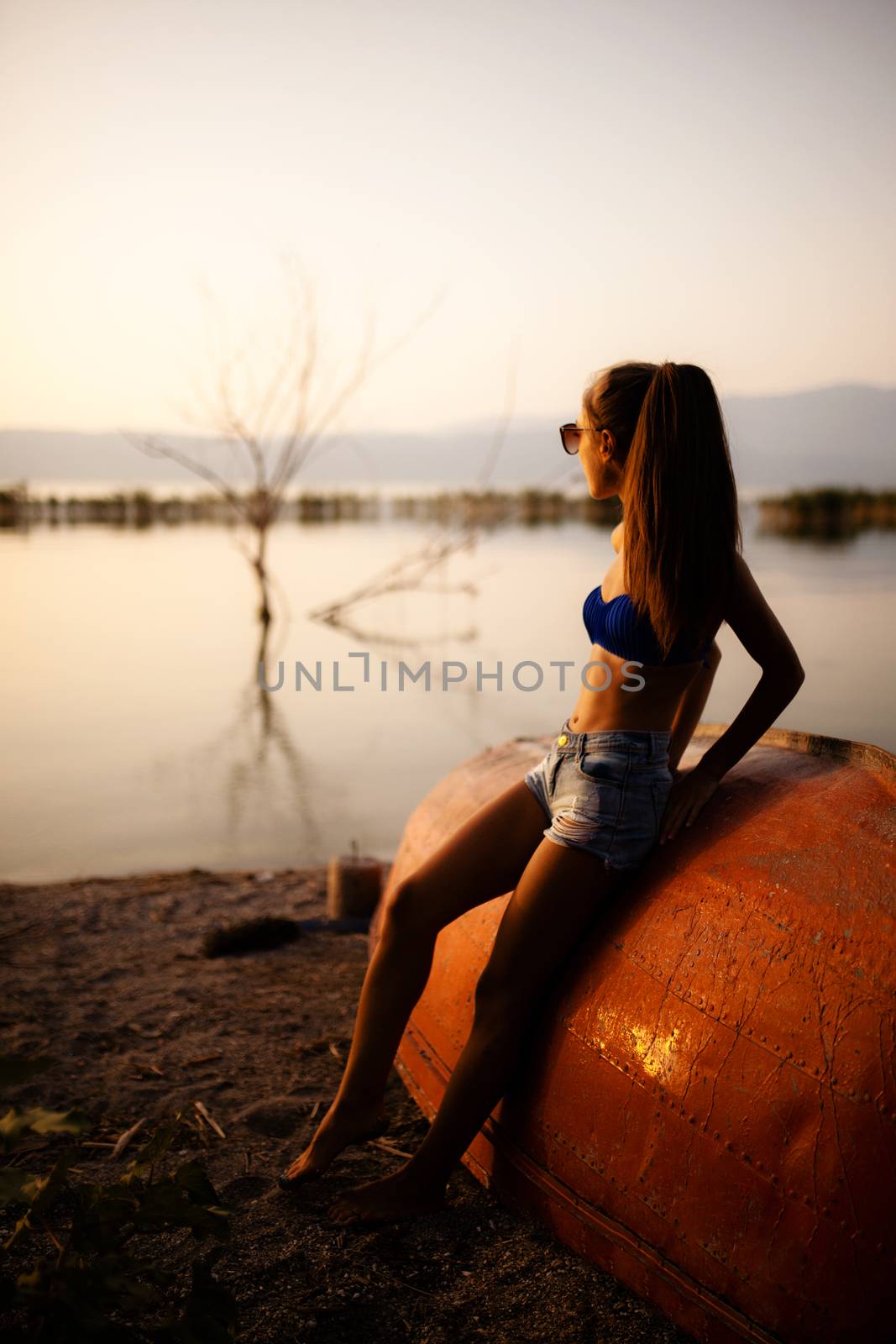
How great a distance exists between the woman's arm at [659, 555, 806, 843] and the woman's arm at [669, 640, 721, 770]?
115mm

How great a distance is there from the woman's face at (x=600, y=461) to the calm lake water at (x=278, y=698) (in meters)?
3.44

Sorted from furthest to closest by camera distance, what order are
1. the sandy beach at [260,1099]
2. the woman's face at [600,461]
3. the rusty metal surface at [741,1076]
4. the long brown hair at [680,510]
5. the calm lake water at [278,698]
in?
the calm lake water at [278,698] → the woman's face at [600,461] → the long brown hair at [680,510] → the sandy beach at [260,1099] → the rusty metal surface at [741,1076]

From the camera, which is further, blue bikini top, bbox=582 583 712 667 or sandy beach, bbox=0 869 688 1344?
blue bikini top, bbox=582 583 712 667

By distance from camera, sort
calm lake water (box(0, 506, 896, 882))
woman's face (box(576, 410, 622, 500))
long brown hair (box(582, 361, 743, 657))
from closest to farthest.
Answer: long brown hair (box(582, 361, 743, 657))
woman's face (box(576, 410, 622, 500))
calm lake water (box(0, 506, 896, 882))

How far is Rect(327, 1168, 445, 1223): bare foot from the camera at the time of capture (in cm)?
213

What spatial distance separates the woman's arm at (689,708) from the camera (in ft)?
7.46

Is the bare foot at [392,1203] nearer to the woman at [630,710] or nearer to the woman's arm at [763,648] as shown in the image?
the woman at [630,710]

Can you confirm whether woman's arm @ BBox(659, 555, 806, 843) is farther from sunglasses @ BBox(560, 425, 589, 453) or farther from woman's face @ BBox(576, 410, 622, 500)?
sunglasses @ BBox(560, 425, 589, 453)

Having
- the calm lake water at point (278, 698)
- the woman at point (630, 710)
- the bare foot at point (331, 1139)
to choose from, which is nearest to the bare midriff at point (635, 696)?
the woman at point (630, 710)

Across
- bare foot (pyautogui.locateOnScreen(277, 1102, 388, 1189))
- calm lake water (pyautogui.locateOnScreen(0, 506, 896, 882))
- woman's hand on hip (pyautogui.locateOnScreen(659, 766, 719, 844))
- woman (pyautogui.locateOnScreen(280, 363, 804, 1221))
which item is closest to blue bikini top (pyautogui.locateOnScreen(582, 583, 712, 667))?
woman (pyautogui.locateOnScreen(280, 363, 804, 1221))

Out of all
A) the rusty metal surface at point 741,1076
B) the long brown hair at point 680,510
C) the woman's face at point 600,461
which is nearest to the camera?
the rusty metal surface at point 741,1076

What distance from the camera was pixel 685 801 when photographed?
2.15 m

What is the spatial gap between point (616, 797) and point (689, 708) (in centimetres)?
33

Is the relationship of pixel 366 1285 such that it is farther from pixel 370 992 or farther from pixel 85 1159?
pixel 85 1159
